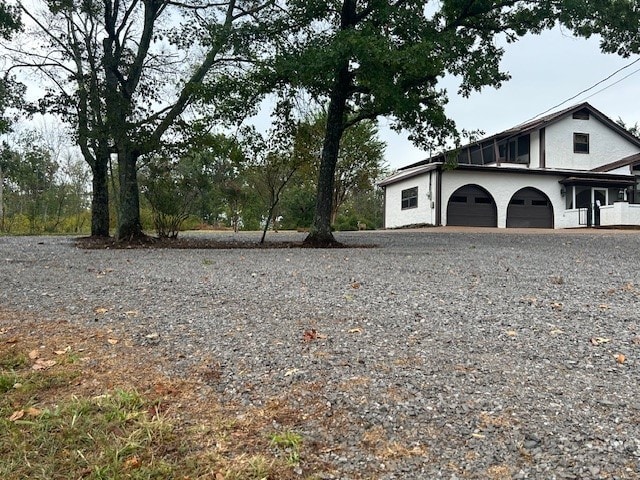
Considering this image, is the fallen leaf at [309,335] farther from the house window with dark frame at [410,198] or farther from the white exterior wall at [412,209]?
the house window with dark frame at [410,198]

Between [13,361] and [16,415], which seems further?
[13,361]

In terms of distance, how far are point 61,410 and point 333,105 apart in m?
9.55

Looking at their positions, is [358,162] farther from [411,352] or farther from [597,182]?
[411,352]

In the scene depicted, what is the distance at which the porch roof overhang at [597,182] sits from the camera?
19719 mm

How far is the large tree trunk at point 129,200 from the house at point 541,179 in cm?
1206

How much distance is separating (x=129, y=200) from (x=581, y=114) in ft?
65.4

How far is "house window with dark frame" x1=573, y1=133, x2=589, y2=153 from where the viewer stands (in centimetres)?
2152

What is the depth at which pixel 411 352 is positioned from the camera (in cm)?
279

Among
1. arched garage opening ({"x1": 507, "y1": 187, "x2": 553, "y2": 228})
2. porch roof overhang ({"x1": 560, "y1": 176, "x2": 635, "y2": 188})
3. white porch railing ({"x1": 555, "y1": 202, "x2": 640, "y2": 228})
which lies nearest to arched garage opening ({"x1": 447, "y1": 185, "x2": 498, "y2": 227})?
arched garage opening ({"x1": 507, "y1": 187, "x2": 553, "y2": 228})

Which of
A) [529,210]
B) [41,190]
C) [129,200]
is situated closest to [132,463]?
[129,200]

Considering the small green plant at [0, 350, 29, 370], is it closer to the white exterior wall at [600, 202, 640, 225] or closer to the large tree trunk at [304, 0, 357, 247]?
the large tree trunk at [304, 0, 357, 247]

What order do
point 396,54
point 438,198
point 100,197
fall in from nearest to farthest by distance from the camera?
point 396,54 < point 100,197 < point 438,198

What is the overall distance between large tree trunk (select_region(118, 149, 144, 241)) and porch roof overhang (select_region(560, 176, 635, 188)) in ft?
56.2

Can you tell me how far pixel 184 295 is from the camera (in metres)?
4.45
